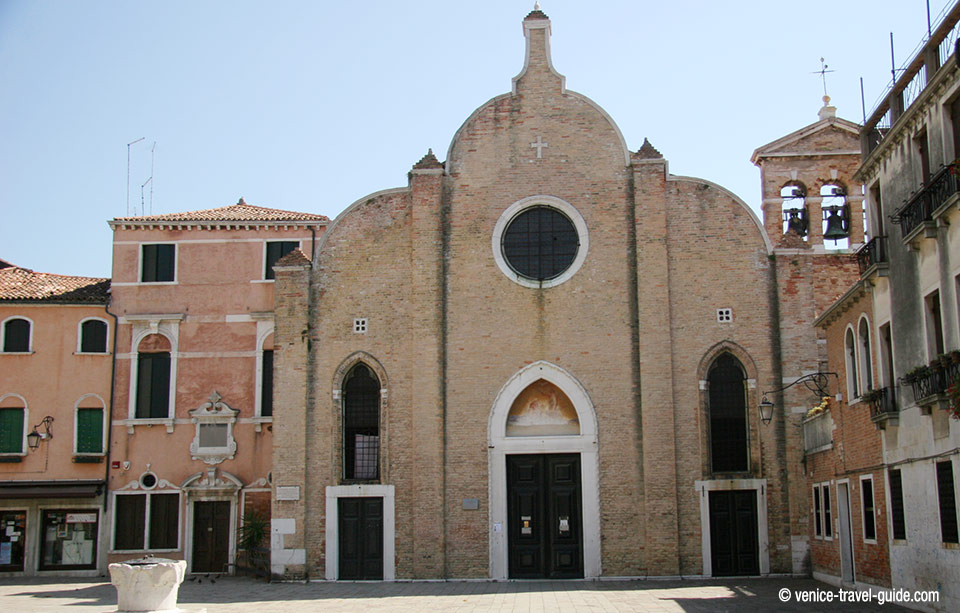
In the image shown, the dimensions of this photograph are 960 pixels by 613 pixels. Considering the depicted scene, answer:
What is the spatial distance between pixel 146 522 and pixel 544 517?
Result: 35.9 feet

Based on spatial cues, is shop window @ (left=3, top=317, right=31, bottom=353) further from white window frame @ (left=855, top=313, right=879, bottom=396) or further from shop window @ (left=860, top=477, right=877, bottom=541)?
shop window @ (left=860, top=477, right=877, bottom=541)

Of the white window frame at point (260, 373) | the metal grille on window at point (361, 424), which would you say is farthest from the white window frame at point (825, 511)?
the white window frame at point (260, 373)

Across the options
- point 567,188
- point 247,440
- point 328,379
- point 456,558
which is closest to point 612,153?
point 567,188

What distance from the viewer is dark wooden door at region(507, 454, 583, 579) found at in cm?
2348

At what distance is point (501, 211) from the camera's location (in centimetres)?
2495

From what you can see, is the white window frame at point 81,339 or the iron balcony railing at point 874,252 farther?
the white window frame at point 81,339

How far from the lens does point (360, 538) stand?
23.9 m

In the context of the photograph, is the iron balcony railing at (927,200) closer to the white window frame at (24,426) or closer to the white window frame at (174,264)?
the white window frame at (174,264)

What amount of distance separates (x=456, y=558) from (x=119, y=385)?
10975mm

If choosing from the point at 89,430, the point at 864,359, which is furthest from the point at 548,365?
the point at 89,430

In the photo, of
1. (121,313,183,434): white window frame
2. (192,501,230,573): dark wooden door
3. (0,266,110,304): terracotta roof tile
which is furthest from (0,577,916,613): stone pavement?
(0,266,110,304): terracotta roof tile

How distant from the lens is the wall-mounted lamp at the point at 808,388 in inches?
870

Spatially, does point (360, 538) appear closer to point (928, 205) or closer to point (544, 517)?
point (544, 517)

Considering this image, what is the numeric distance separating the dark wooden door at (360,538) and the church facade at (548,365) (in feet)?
0.11
